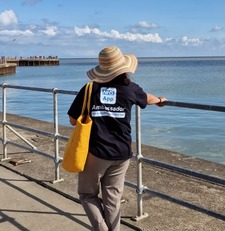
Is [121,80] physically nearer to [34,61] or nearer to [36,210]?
[36,210]

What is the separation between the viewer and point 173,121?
1780cm

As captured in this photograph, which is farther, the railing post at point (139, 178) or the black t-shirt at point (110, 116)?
the railing post at point (139, 178)

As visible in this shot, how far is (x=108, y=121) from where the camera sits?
3.14 m

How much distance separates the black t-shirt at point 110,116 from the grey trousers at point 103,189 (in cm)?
9

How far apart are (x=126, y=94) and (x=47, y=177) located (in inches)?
113

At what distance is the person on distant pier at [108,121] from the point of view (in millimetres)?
3096

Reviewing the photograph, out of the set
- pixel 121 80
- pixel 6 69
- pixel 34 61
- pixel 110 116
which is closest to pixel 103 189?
pixel 110 116

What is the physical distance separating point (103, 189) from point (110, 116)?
24.1 inches

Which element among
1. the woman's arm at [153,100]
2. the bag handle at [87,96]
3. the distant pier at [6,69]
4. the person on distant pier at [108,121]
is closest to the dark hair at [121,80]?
the person on distant pier at [108,121]

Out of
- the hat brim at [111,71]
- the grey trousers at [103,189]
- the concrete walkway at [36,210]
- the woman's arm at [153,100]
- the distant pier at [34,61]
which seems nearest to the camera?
the hat brim at [111,71]

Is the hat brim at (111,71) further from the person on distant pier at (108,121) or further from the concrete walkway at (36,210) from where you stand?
the concrete walkway at (36,210)

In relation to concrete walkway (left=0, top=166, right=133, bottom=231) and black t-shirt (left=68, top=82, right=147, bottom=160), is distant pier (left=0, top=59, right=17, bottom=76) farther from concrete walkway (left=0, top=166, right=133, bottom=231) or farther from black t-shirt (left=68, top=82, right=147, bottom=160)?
black t-shirt (left=68, top=82, right=147, bottom=160)

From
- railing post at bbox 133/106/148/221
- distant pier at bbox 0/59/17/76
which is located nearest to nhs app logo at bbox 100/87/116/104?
railing post at bbox 133/106/148/221

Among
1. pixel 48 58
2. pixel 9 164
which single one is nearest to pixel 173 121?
pixel 9 164
